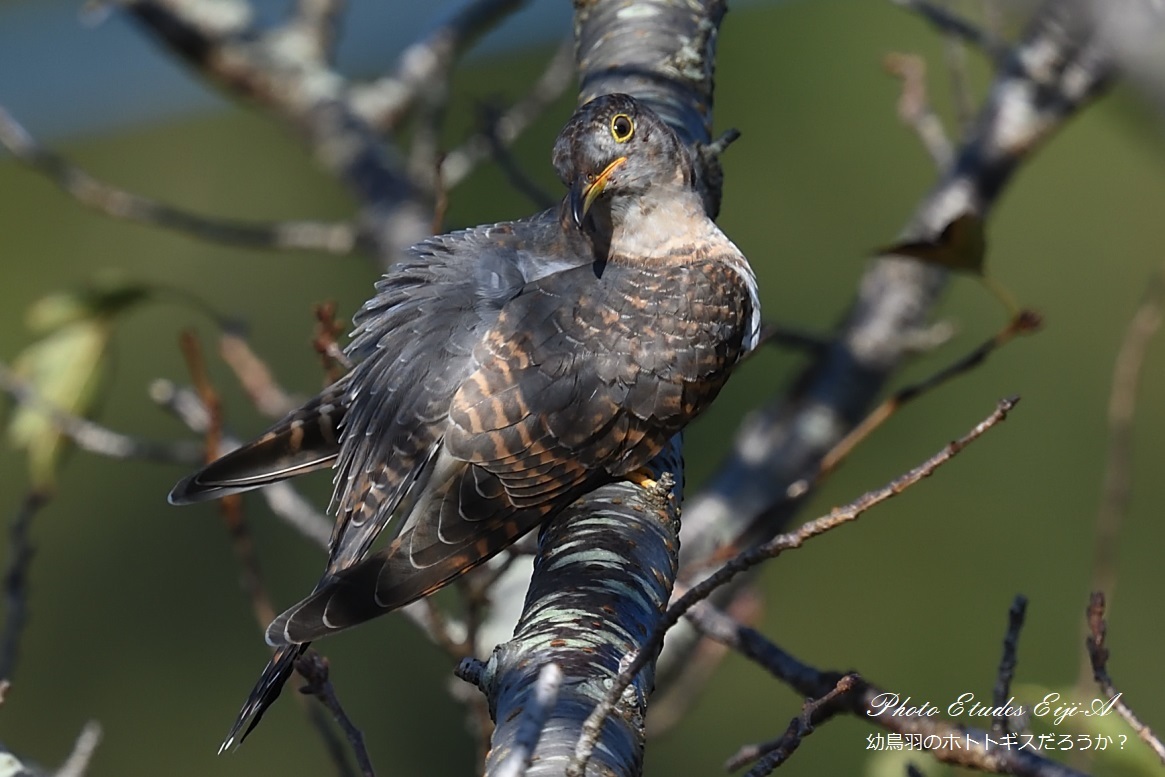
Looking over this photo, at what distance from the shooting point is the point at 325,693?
157 centimetres

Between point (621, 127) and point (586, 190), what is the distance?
5.4 inches

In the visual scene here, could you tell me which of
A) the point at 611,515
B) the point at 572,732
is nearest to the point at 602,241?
the point at 611,515

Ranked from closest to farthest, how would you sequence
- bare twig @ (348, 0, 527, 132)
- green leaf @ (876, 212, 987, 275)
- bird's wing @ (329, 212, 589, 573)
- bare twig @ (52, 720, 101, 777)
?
bare twig @ (52, 720, 101, 777) < green leaf @ (876, 212, 987, 275) < bird's wing @ (329, 212, 589, 573) < bare twig @ (348, 0, 527, 132)

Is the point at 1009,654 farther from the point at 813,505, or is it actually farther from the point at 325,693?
the point at 813,505

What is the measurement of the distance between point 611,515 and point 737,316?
60 centimetres

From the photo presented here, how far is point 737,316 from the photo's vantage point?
2477 mm

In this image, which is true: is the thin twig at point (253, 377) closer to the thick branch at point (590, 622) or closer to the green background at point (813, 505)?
the thick branch at point (590, 622)

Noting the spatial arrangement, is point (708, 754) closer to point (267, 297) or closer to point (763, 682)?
point (763, 682)

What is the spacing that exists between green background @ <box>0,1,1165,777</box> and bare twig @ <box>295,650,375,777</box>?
3.59 meters

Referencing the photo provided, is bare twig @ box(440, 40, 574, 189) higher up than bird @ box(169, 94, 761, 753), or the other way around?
bare twig @ box(440, 40, 574, 189)

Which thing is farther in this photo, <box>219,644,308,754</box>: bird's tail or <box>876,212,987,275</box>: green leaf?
<box>876,212,987,275</box>: green leaf

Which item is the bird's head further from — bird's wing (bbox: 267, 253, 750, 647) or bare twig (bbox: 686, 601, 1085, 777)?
bare twig (bbox: 686, 601, 1085, 777)

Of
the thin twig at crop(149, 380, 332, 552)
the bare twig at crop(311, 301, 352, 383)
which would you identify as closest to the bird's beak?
the bare twig at crop(311, 301, 352, 383)

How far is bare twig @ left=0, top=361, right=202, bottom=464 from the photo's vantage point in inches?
102
